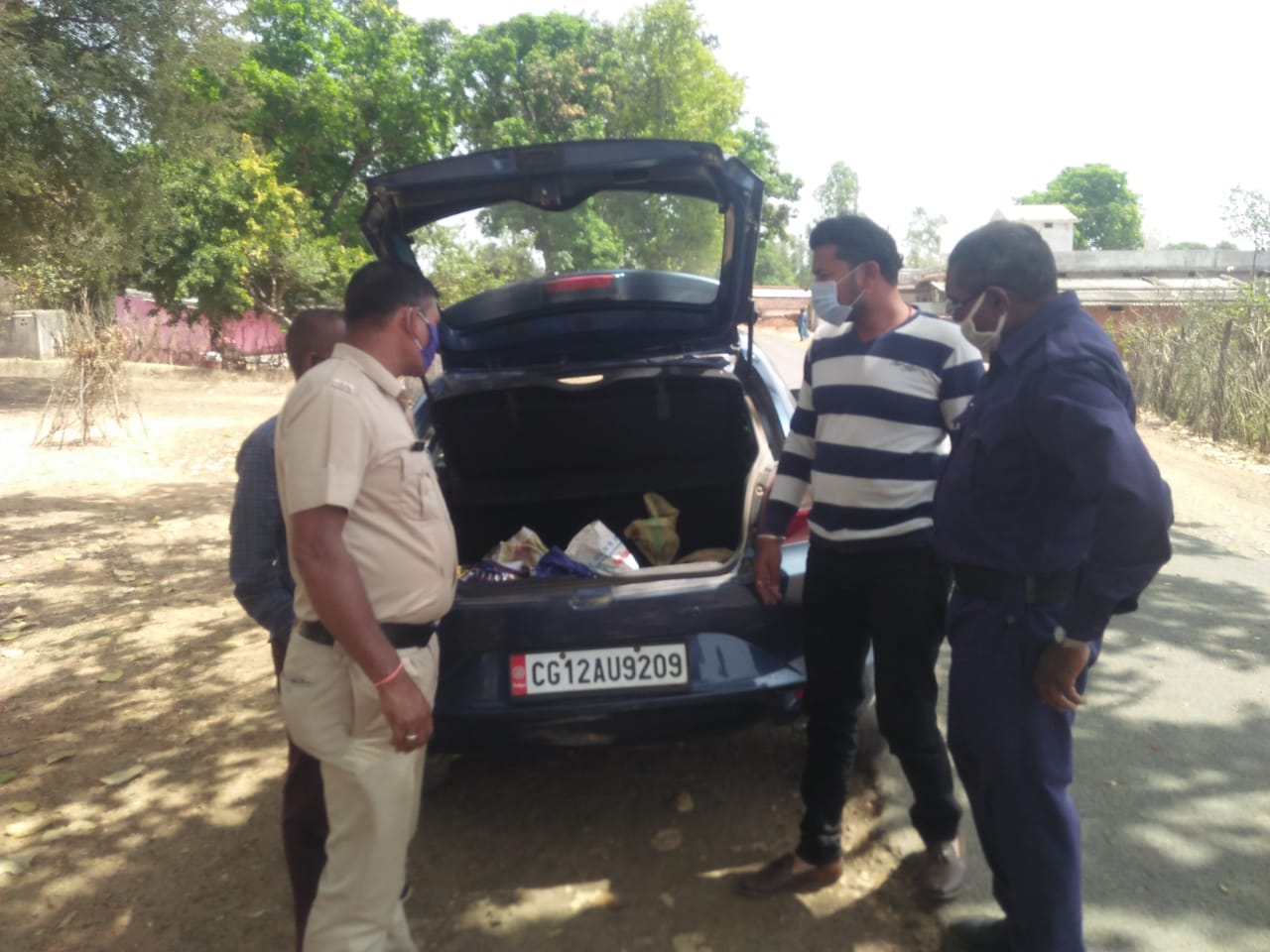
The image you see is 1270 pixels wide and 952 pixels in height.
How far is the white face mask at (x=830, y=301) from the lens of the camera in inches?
106

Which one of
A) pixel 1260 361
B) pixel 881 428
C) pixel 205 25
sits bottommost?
pixel 1260 361

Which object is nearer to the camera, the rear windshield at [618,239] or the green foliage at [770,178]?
the rear windshield at [618,239]

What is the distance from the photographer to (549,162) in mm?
3217

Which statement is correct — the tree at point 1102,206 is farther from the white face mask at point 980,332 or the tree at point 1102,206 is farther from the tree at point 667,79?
the white face mask at point 980,332

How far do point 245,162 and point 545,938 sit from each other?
2123 centimetres

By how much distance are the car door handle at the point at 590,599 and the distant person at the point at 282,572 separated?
2.65 ft

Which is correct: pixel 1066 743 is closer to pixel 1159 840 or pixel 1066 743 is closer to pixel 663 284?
pixel 1159 840

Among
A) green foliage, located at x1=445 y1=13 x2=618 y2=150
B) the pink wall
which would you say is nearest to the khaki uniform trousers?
the pink wall

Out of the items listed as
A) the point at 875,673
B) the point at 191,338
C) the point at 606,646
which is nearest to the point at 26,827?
the point at 606,646

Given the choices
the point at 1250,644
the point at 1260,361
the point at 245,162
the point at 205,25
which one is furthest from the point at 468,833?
the point at 245,162

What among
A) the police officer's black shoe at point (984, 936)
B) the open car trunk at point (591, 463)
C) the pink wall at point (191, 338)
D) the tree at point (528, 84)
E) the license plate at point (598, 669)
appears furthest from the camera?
the tree at point (528, 84)

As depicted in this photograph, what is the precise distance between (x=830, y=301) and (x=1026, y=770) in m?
1.37

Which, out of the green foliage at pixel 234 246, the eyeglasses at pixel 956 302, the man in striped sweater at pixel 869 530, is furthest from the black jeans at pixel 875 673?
the green foliage at pixel 234 246

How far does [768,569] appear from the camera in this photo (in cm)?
289
